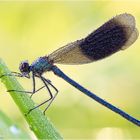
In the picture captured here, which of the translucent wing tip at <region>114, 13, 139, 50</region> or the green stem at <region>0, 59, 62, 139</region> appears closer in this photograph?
the green stem at <region>0, 59, 62, 139</region>

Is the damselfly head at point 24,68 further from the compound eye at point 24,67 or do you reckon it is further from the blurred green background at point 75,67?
the blurred green background at point 75,67

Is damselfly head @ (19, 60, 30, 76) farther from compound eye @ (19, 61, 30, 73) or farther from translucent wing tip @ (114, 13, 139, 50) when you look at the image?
translucent wing tip @ (114, 13, 139, 50)

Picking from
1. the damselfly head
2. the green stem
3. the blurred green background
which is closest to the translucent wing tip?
the blurred green background

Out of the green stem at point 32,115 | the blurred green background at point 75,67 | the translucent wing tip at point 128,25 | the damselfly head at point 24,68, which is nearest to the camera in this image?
the green stem at point 32,115

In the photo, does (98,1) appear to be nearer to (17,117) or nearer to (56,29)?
(56,29)

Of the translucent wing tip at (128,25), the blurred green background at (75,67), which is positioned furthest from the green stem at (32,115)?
the blurred green background at (75,67)

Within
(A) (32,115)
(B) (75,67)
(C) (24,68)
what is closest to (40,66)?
(C) (24,68)
